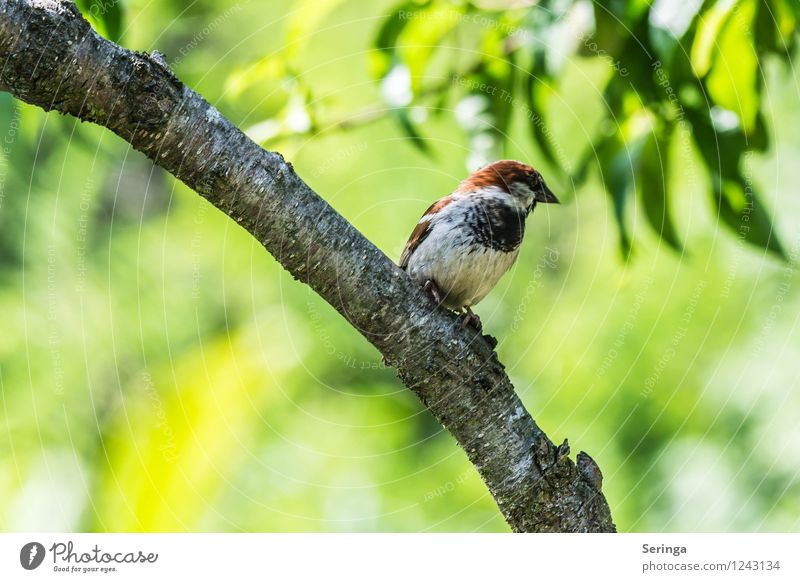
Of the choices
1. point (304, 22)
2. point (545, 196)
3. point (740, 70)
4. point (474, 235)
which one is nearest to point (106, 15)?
point (304, 22)

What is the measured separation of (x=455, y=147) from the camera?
5012mm

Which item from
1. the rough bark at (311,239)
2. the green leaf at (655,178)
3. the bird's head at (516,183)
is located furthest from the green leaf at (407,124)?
the rough bark at (311,239)

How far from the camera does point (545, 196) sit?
3.69 m

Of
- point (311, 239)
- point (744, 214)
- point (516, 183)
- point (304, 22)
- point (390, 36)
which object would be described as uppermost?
point (304, 22)

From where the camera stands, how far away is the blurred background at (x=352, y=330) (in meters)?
3.65

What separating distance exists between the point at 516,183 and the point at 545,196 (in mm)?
144

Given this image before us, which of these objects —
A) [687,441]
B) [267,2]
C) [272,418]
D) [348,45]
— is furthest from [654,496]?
[267,2]

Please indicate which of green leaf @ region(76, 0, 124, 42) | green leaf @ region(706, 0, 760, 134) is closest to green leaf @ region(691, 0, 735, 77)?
green leaf @ region(706, 0, 760, 134)

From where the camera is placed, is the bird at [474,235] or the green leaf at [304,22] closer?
the bird at [474,235]

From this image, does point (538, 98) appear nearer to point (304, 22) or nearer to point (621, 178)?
point (621, 178)
